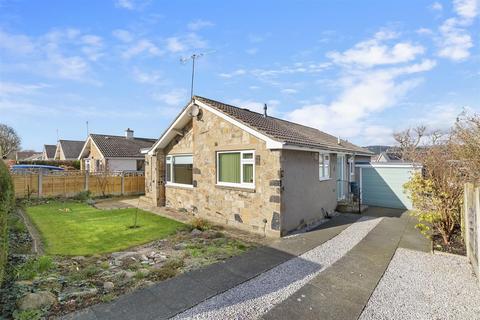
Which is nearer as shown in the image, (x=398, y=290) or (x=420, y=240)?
(x=398, y=290)

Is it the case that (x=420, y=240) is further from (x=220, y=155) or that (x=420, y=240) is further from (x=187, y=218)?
(x=187, y=218)

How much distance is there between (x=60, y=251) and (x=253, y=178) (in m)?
6.86

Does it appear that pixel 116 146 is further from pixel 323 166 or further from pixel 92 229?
pixel 323 166

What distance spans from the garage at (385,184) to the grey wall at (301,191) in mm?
4678

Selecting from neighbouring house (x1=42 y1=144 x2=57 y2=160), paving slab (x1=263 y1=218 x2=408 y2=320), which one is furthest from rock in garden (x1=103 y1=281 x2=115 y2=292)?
neighbouring house (x1=42 y1=144 x2=57 y2=160)

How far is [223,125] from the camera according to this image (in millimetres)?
10969

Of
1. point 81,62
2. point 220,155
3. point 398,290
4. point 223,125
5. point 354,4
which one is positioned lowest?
point 398,290

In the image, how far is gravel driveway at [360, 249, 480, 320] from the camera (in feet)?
14.8

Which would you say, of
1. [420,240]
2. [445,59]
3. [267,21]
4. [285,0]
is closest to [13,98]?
[267,21]

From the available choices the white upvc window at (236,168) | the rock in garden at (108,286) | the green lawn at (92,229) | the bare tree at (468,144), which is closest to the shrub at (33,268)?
the green lawn at (92,229)

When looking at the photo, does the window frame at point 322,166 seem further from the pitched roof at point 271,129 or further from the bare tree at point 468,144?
the bare tree at point 468,144

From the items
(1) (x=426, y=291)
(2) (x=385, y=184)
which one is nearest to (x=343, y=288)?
A: (1) (x=426, y=291)

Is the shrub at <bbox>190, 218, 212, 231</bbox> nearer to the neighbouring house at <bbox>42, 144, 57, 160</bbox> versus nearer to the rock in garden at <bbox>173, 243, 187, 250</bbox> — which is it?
the rock in garden at <bbox>173, 243, 187, 250</bbox>

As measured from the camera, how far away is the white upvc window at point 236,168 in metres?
10.1
